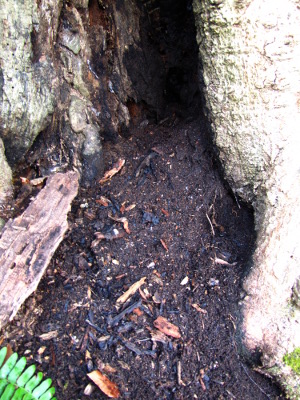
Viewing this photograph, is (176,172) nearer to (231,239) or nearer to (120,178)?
(120,178)

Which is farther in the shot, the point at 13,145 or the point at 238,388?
the point at 13,145

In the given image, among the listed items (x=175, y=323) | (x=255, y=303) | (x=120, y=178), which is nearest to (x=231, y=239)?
(x=255, y=303)

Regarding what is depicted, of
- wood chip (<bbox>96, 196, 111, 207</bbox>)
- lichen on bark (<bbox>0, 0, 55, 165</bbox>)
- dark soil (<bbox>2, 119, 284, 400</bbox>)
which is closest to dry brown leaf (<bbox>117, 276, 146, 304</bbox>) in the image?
dark soil (<bbox>2, 119, 284, 400</bbox>)

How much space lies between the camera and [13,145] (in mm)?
2305

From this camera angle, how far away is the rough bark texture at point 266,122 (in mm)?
2025

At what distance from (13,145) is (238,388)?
1.77 m

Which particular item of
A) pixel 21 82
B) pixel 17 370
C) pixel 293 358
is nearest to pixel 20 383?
pixel 17 370

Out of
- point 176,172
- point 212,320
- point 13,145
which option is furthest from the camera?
point 176,172

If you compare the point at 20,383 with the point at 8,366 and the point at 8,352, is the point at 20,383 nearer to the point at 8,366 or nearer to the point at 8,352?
the point at 8,366

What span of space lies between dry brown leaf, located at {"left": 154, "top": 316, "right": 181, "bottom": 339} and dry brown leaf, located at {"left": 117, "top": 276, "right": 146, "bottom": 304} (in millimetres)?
201

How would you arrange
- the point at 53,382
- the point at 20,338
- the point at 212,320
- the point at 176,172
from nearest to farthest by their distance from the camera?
the point at 53,382 < the point at 20,338 < the point at 212,320 < the point at 176,172

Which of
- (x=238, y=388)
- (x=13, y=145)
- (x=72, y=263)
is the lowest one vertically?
(x=238, y=388)

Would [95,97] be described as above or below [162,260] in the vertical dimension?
above

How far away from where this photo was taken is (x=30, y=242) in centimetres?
213
